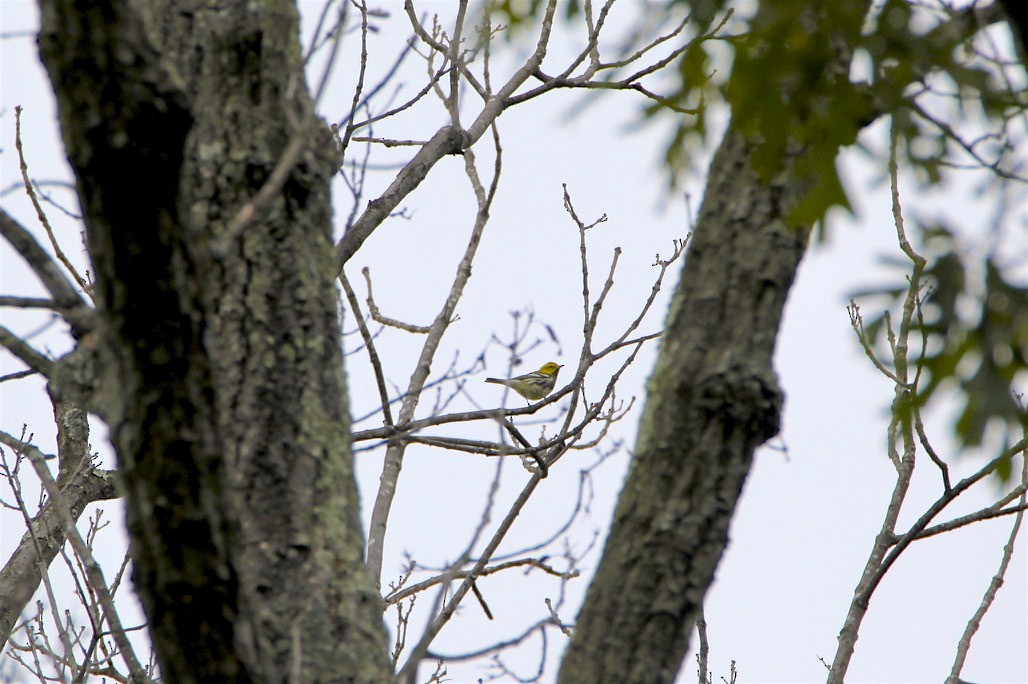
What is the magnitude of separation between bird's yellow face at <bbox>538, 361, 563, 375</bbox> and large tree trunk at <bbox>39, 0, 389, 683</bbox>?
11993mm

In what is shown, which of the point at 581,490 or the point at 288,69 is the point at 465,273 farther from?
the point at 288,69

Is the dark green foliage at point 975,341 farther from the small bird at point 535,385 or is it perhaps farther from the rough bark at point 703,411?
the small bird at point 535,385

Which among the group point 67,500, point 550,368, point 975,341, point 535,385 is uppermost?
point 550,368

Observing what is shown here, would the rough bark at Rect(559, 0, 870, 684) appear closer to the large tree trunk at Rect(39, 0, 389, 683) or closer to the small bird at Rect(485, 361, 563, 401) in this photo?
the large tree trunk at Rect(39, 0, 389, 683)

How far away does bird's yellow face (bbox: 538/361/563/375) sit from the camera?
14.2 meters

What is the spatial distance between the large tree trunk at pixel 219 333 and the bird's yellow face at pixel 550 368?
12.0 metres

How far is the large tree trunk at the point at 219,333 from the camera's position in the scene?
1.36 m

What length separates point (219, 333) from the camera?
206 centimetres

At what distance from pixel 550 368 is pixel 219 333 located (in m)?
12.6

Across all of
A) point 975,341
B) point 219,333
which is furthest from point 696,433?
point 219,333

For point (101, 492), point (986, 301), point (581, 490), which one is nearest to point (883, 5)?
point (986, 301)

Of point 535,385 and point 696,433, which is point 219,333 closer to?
point 696,433

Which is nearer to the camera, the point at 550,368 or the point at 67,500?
the point at 67,500

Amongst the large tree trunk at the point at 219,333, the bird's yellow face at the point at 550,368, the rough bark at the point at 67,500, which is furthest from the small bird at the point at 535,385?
the large tree trunk at the point at 219,333
